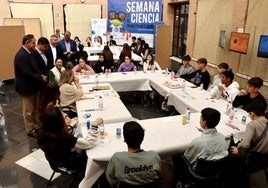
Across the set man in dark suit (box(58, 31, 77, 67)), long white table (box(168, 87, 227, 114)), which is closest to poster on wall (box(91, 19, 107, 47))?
man in dark suit (box(58, 31, 77, 67))

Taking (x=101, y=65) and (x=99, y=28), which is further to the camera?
(x=99, y=28)

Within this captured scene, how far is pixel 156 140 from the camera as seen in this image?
2.72 metres

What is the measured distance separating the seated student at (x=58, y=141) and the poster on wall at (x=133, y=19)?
28.5ft

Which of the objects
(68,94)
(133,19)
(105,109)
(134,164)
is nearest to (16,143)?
(68,94)

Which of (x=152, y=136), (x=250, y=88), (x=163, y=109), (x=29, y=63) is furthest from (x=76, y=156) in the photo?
(x=163, y=109)

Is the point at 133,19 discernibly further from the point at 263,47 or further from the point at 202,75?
the point at 263,47

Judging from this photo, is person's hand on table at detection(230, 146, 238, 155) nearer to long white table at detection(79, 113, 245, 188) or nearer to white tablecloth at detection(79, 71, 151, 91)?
long white table at detection(79, 113, 245, 188)

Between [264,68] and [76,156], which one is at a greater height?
[264,68]

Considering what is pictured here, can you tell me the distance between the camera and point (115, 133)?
284 cm

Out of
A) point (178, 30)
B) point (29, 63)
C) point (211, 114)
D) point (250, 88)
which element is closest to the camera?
point (211, 114)

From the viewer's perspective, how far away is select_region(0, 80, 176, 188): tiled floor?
310 cm

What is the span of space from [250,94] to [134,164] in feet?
8.04

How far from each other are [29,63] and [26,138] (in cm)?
132

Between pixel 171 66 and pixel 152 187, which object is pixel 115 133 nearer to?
pixel 152 187
